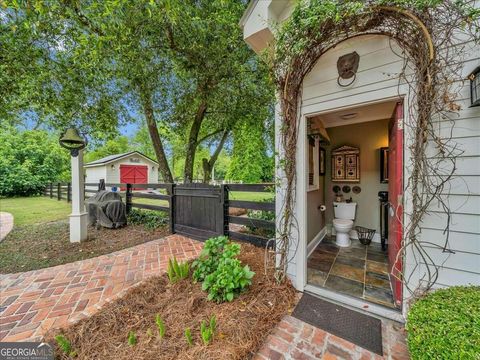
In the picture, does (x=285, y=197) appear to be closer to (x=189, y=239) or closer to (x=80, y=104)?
(x=189, y=239)

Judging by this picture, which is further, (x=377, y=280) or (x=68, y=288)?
(x=377, y=280)

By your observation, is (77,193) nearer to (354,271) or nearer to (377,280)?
(354,271)

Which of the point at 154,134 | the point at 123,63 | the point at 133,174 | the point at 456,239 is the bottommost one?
the point at 456,239

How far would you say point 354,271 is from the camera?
9.65 ft

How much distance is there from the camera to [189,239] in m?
4.39

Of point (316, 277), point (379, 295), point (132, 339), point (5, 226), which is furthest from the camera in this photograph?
point (5, 226)

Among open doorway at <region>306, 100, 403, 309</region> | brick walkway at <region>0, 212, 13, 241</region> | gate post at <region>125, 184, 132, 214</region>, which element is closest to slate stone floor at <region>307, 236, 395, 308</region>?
open doorway at <region>306, 100, 403, 309</region>

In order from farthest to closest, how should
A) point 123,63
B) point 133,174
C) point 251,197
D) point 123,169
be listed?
point 133,174 → point 123,169 → point 251,197 → point 123,63

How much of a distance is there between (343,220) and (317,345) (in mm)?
2761

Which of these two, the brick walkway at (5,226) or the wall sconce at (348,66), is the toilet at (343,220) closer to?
the wall sconce at (348,66)

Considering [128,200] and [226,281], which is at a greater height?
[128,200]

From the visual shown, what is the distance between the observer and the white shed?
584 inches

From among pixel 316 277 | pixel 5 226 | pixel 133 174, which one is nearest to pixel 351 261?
pixel 316 277

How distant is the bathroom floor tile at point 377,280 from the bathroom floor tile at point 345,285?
5.9 inches
